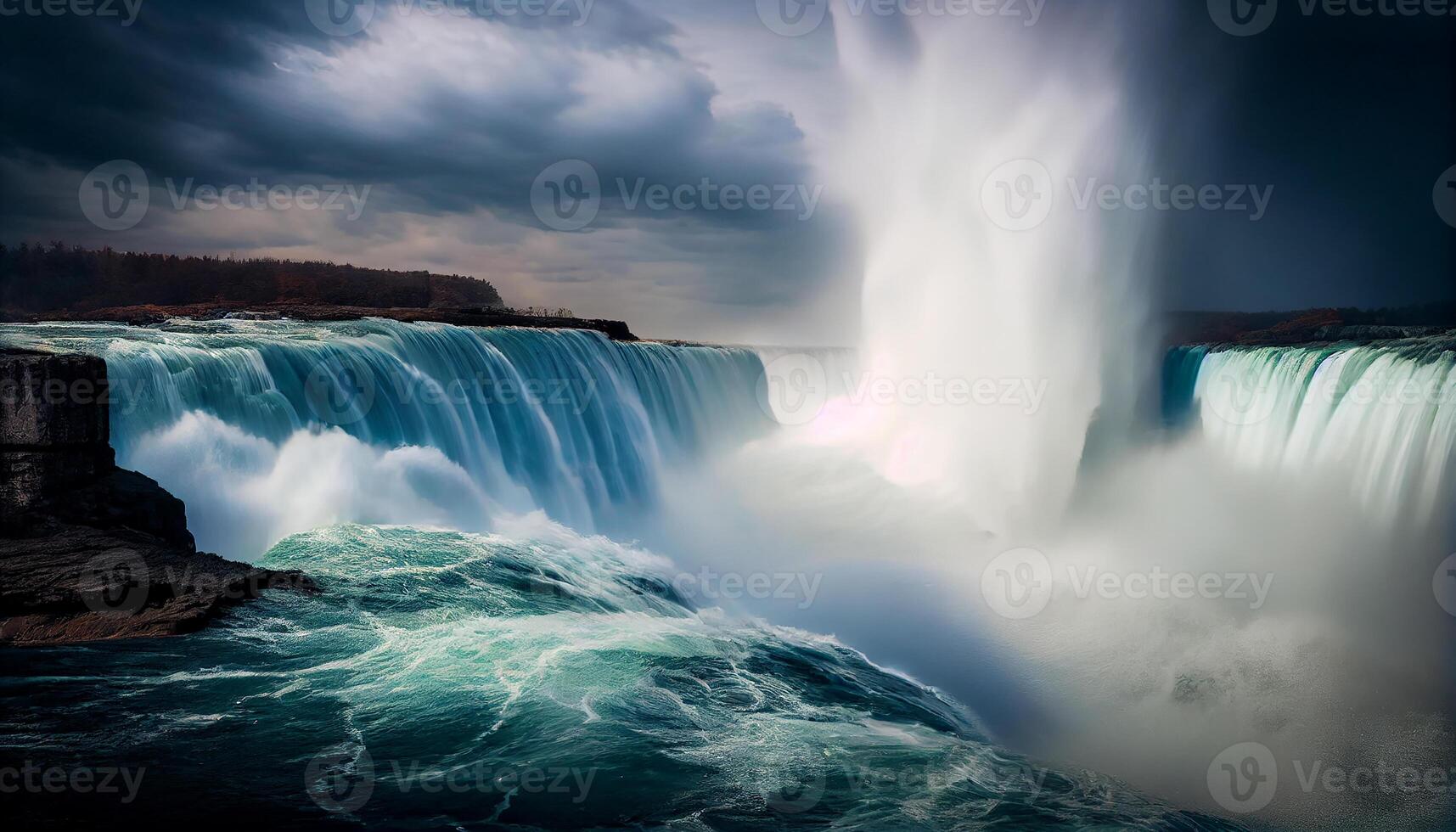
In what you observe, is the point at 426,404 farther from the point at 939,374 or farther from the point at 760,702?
the point at 939,374

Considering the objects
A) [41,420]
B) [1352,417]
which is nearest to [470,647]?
[41,420]

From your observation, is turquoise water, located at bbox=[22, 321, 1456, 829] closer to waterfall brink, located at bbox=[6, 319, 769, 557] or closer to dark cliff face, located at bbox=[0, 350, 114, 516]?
waterfall brink, located at bbox=[6, 319, 769, 557]

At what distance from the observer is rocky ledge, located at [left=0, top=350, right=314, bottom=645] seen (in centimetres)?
683

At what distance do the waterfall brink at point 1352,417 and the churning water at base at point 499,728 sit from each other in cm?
902

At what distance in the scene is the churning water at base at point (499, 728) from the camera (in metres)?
4.82

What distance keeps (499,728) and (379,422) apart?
9560 millimetres

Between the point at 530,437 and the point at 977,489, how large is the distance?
35.9 ft

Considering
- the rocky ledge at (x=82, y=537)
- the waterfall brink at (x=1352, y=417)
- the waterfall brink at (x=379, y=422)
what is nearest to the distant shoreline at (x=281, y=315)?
the waterfall brink at (x=379, y=422)

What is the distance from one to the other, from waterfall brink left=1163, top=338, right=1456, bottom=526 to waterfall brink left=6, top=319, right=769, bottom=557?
1445 cm

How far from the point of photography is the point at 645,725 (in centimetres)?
636

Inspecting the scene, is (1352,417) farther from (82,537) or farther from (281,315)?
(281,315)

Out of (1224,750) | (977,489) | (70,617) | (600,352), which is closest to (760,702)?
(1224,750)

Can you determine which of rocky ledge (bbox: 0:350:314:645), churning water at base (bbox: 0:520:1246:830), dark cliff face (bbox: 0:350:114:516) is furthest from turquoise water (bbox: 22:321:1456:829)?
dark cliff face (bbox: 0:350:114:516)

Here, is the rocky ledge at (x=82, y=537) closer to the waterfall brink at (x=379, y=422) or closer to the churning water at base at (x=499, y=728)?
the churning water at base at (x=499, y=728)
